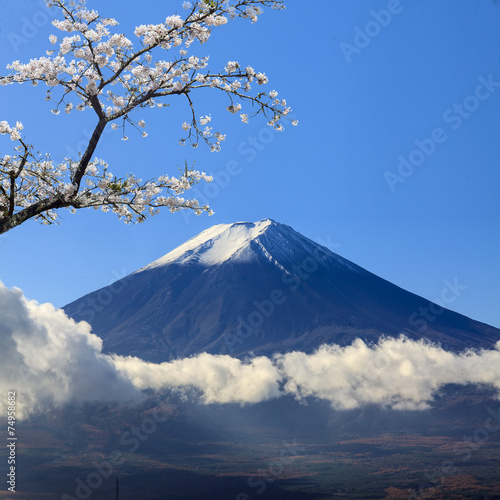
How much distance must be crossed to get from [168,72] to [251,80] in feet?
5.61

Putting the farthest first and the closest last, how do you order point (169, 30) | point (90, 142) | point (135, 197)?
point (135, 197) → point (90, 142) → point (169, 30)

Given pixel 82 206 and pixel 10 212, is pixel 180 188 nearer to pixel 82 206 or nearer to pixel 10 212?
pixel 82 206

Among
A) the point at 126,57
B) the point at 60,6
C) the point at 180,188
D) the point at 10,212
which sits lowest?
the point at 10,212

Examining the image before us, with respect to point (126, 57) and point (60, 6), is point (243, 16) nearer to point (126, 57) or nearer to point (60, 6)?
point (126, 57)

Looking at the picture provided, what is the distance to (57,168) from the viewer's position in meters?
12.0

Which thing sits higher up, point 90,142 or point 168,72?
point 168,72

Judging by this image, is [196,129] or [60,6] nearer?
[60,6]

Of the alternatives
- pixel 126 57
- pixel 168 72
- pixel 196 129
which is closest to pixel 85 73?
pixel 126 57

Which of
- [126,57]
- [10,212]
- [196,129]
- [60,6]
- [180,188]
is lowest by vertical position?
[10,212]

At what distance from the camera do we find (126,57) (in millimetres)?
10312

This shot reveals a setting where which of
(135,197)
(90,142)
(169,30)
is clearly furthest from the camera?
(135,197)

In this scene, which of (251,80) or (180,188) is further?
(180,188)

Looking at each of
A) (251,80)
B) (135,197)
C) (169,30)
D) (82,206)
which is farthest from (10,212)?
(251,80)

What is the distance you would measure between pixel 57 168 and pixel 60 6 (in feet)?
11.6
